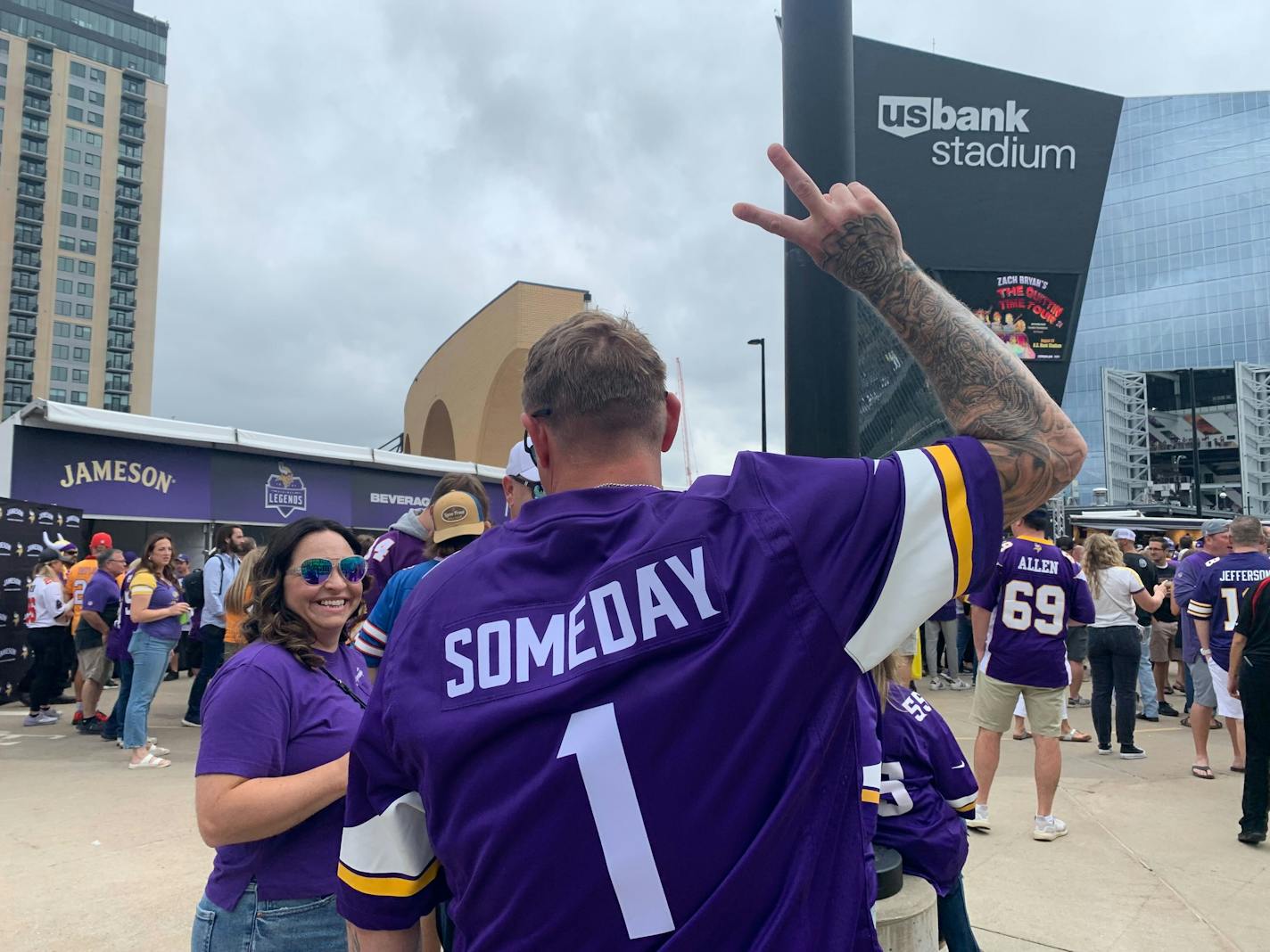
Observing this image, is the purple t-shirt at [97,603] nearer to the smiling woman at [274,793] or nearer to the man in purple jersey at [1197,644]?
the smiling woman at [274,793]

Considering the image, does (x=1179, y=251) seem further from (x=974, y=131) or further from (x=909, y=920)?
(x=909, y=920)

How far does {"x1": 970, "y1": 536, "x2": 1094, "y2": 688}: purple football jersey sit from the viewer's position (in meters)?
5.76

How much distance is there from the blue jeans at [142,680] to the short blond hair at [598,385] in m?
7.38

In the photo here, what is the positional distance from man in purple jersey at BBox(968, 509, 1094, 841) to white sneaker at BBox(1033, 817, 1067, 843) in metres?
0.04

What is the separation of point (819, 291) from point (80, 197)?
107 meters

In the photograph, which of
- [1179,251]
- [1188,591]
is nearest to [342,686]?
[1188,591]

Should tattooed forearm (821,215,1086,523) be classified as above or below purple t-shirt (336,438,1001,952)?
above

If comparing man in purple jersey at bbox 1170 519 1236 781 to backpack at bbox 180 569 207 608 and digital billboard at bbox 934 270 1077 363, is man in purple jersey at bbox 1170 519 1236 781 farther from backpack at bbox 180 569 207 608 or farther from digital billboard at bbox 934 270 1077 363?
backpack at bbox 180 569 207 608

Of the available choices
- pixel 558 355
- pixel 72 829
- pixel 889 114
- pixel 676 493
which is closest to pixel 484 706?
pixel 676 493

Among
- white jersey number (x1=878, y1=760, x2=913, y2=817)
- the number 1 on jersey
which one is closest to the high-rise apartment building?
white jersey number (x1=878, y1=760, x2=913, y2=817)

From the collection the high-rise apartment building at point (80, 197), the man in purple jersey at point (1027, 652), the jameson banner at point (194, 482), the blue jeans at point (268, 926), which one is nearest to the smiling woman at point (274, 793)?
the blue jeans at point (268, 926)

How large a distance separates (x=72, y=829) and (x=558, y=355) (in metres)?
6.06

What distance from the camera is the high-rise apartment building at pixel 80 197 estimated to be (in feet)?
275

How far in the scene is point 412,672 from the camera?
3.96 feet
